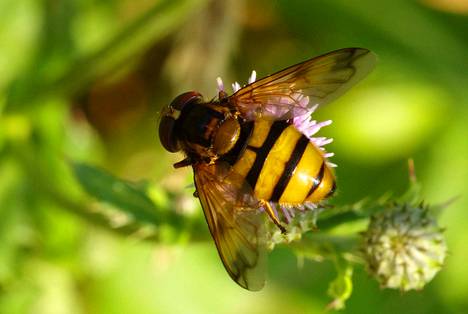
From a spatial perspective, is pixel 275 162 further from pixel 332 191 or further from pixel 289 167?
pixel 332 191

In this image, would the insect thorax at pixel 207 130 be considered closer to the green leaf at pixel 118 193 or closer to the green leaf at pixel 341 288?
the green leaf at pixel 118 193

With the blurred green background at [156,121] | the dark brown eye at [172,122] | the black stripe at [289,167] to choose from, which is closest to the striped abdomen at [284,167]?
the black stripe at [289,167]

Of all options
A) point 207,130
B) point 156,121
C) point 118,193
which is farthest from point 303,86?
point 156,121

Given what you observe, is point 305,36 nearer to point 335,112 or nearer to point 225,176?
point 335,112

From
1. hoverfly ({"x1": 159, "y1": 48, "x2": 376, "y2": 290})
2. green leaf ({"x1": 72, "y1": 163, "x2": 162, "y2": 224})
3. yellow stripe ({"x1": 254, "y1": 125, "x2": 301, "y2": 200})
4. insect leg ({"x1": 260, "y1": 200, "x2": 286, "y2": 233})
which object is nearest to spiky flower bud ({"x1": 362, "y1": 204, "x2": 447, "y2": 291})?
hoverfly ({"x1": 159, "y1": 48, "x2": 376, "y2": 290})

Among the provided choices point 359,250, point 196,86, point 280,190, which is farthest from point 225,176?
point 196,86

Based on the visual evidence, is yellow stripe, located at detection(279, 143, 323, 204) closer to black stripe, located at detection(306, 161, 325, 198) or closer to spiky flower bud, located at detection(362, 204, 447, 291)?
black stripe, located at detection(306, 161, 325, 198)
